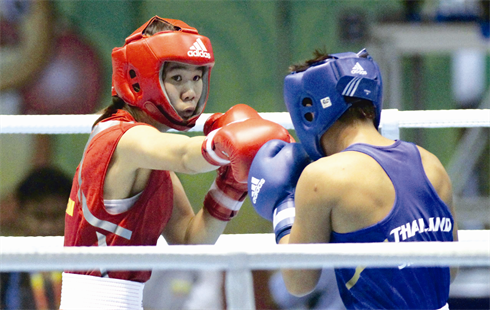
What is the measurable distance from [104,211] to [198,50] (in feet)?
1.81

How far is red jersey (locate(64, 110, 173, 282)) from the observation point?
1668mm

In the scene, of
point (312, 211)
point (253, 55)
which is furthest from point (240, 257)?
point (253, 55)

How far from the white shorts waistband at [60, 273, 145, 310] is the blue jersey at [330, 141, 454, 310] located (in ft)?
1.98

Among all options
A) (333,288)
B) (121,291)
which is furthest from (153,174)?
(333,288)

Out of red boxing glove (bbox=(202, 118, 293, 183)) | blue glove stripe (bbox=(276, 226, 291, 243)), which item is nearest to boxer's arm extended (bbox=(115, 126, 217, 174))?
red boxing glove (bbox=(202, 118, 293, 183))

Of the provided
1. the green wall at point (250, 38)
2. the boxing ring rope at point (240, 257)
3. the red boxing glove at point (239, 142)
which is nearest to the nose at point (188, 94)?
the red boxing glove at point (239, 142)

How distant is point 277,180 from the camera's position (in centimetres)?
149

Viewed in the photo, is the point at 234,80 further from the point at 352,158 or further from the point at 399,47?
the point at 352,158

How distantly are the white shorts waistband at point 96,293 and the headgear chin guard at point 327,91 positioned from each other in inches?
25.1

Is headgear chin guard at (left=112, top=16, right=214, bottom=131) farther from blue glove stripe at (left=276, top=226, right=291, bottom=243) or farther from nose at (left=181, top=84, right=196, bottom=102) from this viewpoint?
blue glove stripe at (left=276, top=226, right=291, bottom=243)

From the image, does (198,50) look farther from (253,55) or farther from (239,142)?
(253,55)

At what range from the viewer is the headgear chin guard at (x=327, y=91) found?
142cm

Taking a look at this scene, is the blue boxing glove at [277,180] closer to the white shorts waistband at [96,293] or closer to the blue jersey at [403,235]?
the blue jersey at [403,235]

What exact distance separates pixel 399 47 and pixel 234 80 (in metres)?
1.62
